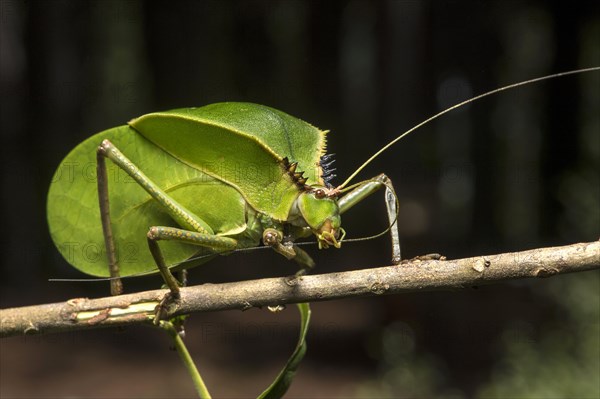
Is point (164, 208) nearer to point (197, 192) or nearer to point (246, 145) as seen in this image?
point (197, 192)

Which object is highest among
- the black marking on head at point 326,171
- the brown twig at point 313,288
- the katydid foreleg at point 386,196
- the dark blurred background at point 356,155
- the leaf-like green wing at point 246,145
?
the leaf-like green wing at point 246,145

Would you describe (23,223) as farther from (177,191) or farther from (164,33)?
(177,191)

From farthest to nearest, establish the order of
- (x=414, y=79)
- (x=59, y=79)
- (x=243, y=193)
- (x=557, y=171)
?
(x=59, y=79), (x=557, y=171), (x=414, y=79), (x=243, y=193)

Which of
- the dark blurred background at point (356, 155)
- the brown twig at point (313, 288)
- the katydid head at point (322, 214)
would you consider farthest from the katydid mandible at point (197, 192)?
the dark blurred background at point (356, 155)

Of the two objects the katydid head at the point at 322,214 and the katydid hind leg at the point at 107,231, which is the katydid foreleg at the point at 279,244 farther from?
the katydid hind leg at the point at 107,231

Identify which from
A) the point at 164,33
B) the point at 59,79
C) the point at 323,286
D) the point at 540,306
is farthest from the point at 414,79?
the point at 323,286

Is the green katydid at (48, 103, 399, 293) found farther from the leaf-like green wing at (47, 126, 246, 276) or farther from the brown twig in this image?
the brown twig

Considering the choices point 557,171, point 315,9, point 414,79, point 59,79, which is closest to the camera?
point 414,79
